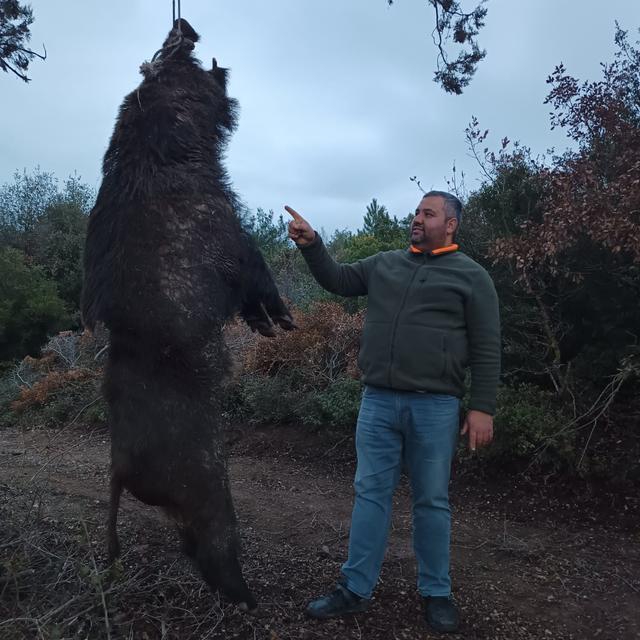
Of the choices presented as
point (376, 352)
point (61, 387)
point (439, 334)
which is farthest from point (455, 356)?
point (61, 387)

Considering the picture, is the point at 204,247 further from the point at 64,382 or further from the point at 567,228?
the point at 64,382

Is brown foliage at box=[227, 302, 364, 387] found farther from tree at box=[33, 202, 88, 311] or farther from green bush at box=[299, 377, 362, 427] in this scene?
tree at box=[33, 202, 88, 311]

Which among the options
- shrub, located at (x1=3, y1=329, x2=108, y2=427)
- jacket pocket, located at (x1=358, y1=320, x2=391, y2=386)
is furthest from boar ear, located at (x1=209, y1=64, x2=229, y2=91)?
shrub, located at (x1=3, y1=329, x2=108, y2=427)

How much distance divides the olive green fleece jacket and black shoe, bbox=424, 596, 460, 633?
0.97 meters

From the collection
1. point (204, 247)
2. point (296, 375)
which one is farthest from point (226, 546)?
point (296, 375)

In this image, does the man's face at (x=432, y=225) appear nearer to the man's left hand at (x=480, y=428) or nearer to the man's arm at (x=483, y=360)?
the man's arm at (x=483, y=360)

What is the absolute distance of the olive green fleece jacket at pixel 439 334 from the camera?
3.12 metres

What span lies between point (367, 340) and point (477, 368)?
0.57m

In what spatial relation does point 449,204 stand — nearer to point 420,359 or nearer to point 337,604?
point 420,359

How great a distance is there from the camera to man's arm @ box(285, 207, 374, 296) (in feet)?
10.8

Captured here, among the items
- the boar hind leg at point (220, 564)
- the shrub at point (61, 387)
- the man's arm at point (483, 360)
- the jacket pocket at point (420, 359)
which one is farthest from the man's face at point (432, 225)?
the shrub at point (61, 387)

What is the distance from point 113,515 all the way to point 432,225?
2.06 metres

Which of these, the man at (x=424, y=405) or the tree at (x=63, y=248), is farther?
the tree at (x=63, y=248)

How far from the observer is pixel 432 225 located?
329 cm
